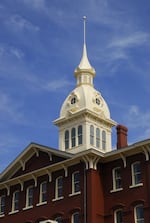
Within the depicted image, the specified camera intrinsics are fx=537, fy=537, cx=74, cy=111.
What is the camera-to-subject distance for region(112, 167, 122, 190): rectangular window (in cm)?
4141


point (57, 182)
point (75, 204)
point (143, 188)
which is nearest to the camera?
point (143, 188)

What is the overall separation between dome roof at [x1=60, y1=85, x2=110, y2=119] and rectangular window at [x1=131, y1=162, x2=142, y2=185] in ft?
39.6

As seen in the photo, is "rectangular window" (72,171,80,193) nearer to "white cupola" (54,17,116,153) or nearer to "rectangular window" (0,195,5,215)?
"white cupola" (54,17,116,153)

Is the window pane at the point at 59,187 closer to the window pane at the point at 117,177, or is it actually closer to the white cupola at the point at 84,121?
the window pane at the point at 117,177

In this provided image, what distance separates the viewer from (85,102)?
172 feet

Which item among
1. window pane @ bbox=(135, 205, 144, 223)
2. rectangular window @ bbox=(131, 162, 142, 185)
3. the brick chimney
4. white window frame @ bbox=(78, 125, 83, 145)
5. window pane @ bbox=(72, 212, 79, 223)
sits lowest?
window pane @ bbox=(135, 205, 144, 223)

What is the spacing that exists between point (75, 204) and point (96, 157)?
13.2 feet

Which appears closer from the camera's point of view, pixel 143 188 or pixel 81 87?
pixel 143 188

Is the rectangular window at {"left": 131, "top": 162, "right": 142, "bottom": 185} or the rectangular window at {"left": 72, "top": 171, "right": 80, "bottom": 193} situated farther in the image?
the rectangular window at {"left": 72, "top": 171, "right": 80, "bottom": 193}

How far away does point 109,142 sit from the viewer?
53.8 m

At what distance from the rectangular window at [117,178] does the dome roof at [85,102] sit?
10.8 metres

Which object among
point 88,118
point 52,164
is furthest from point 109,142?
point 52,164

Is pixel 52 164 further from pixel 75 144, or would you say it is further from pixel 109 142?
pixel 109 142

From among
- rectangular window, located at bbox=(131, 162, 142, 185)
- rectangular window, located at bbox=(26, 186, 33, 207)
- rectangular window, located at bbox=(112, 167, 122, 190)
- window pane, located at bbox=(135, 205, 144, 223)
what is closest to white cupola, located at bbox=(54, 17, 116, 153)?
rectangular window, located at bbox=(26, 186, 33, 207)
